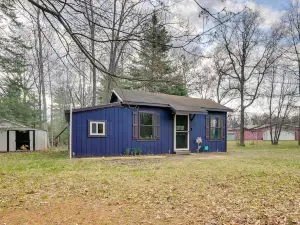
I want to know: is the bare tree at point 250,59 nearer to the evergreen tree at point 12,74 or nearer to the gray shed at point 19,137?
the evergreen tree at point 12,74

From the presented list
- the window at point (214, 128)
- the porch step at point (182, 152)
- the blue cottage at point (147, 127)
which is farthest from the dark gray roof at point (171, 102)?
the porch step at point (182, 152)

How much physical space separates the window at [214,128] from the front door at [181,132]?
1320 mm

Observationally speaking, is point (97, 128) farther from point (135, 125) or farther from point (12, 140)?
point (12, 140)

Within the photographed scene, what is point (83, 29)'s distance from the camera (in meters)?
3.38

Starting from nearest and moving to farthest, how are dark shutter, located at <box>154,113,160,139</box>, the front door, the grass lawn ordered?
the grass lawn → dark shutter, located at <box>154,113,160,139</box> → the front door

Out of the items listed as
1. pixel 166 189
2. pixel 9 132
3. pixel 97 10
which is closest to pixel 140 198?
pixel 166 189

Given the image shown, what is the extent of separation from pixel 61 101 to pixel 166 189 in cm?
2224

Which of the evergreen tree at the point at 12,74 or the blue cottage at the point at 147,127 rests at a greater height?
the evergreen tree at the point at 12,74

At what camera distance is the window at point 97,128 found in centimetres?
1077

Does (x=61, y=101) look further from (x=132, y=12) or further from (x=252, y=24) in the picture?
(x=132, y=12)

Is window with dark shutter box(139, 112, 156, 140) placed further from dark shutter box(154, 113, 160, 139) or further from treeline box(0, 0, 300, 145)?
treeline box(0, 0, 300, 145)

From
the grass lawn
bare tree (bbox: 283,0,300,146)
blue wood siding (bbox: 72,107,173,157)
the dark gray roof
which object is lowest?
the grass lawn

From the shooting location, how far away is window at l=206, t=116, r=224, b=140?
45.1 feet

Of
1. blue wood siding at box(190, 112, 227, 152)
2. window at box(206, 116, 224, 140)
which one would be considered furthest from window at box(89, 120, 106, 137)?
window at box(206, 116, 224, 140)
